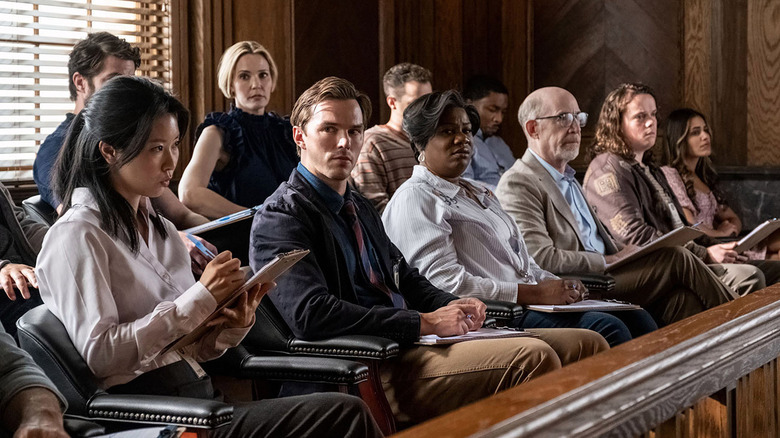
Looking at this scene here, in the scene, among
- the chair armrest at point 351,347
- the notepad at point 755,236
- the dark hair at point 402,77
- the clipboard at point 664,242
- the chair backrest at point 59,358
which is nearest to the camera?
the chair backrest at point 59,358

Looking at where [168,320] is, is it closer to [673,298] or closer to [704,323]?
[704,323]

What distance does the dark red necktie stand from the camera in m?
2.62

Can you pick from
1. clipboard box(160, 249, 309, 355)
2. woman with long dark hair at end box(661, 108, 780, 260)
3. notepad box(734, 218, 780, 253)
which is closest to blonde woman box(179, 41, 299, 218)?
clipboard box(160, 249, 309, 355)

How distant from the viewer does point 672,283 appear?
373cm

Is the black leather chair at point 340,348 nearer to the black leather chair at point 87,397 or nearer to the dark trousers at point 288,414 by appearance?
the dark trousers at point 288,414

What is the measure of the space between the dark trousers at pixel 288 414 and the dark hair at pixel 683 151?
3742mm

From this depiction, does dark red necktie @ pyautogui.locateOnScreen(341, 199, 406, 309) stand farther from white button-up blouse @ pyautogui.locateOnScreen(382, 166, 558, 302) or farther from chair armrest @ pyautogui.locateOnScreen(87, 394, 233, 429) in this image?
chair armrest @ pyautogui.locateOnScreen(87, 394, 233, 429)

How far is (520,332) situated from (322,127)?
774 millimetres

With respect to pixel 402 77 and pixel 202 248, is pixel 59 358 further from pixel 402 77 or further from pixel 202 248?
pixel 402 77

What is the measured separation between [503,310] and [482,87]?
320 cm

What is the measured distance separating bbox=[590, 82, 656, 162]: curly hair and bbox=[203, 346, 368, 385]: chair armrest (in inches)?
106

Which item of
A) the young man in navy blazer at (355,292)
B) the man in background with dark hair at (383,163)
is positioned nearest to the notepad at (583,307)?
the young man in navy blazer at (355,292)

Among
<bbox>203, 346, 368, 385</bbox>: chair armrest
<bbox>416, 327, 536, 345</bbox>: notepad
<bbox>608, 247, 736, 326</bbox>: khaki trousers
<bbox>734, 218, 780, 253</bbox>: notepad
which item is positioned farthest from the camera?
<bbox>734, 218, 780, 253</bbox>: notepad

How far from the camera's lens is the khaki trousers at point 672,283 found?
12.2 ft
